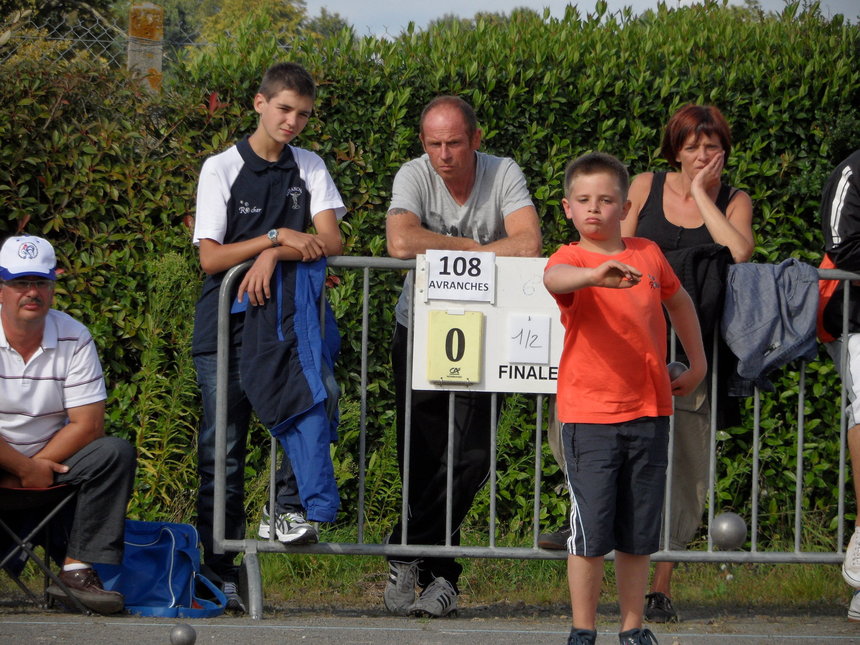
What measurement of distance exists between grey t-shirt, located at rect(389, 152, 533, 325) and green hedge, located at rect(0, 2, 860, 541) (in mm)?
1082

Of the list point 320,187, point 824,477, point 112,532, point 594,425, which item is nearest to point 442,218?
point 320,187

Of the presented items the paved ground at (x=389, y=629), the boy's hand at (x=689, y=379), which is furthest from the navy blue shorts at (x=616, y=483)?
the paved ground at (x=389, y=629)

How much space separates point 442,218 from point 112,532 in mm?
1898

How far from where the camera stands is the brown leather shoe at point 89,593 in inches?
179

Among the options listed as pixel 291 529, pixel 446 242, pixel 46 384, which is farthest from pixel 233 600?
pixel 446 242

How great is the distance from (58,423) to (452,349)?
1665 mm

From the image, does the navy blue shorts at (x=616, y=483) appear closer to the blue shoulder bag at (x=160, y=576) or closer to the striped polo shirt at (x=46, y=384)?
the blue shoulder bag at (x=160, y=576)

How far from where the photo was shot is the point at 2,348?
15.3 ft

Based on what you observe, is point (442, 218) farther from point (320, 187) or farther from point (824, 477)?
point (824, 477)

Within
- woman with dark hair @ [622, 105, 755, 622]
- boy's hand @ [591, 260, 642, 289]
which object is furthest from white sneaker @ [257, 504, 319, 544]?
boy's hand @ [591, 260, 642, 289]

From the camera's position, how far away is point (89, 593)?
4.54 metres

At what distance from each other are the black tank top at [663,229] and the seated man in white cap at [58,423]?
2.36m

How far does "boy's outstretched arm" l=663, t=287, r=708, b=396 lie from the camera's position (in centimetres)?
408

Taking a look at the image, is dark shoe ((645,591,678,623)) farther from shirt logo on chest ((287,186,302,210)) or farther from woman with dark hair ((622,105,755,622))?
shirt logo on chest ((287,186,302,210))
